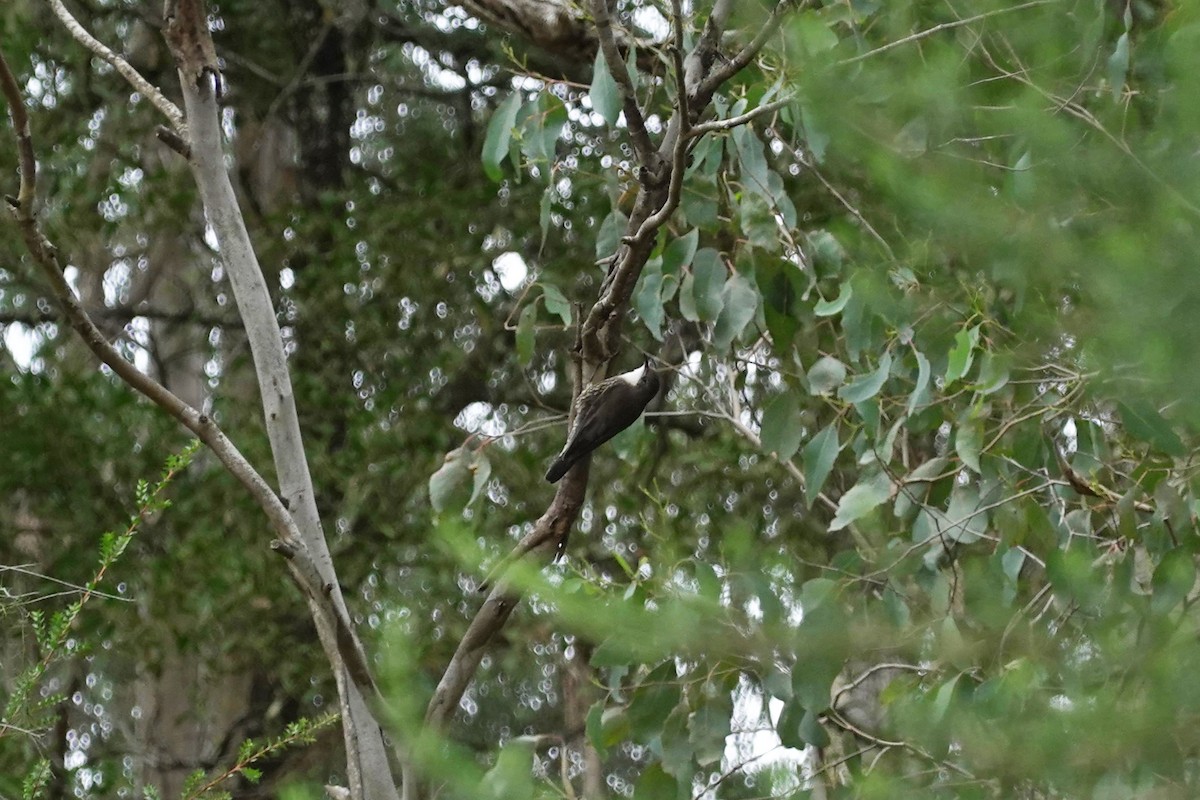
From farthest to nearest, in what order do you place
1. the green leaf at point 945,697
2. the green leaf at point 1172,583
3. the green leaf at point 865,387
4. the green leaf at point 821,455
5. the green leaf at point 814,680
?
the green leaf at point 821,455
the green leaf at point 865,387
the green leaf at point 814,680
the green leaf at point 1172,583
the green leaf at point 945,697

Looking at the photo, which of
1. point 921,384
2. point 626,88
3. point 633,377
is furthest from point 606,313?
point 633,377

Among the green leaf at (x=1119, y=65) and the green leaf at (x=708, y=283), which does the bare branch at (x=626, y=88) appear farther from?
the green leaf at (x=708, y=283)

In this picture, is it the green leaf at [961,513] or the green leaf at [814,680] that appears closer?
the green leaf at [814,680]

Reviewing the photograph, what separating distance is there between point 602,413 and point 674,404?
3.14 metres

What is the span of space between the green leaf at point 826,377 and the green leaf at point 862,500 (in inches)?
9.4

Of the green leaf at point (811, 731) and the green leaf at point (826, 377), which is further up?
the green leaf at point (826, 377)

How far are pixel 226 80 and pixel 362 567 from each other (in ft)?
8.38

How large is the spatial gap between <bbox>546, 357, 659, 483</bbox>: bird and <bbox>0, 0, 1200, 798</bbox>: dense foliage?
0.21 metres

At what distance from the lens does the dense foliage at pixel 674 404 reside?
1451 mm

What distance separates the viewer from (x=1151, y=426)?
193 cm

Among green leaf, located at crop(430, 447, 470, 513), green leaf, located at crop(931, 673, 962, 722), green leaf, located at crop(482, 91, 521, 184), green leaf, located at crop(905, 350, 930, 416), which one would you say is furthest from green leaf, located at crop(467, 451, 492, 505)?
green leaf, located at crop(931, 673, 962, 722)

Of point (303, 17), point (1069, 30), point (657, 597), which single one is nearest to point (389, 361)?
point (303, 17)

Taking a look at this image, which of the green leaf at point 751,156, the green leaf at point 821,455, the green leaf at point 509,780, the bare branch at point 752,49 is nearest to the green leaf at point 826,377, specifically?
the green leaf at point 821,455

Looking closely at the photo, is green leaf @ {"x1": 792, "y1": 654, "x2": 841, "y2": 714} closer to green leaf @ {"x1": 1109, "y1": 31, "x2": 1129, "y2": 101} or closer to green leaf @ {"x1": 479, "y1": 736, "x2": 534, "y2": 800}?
green leaf @ {"x1": 479, "y1": 736, "x2": 534, "y2": 800}
